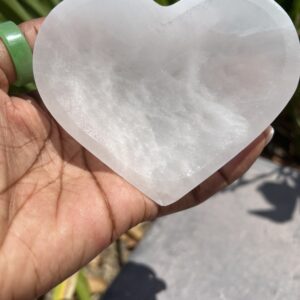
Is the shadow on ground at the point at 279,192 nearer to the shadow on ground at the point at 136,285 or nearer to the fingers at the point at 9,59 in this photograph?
the shadow on ground at the point at 136,285

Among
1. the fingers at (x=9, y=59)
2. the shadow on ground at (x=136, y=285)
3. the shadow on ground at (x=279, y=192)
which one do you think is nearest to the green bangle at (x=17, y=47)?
the fingers at (x=9, y=59)

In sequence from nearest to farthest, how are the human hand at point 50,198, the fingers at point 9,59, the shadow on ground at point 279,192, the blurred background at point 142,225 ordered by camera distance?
the human hand at point 50,198 → the fingers at point 9,59 → the blurred background at point 142,225 → the shadow on ground at point 279,192

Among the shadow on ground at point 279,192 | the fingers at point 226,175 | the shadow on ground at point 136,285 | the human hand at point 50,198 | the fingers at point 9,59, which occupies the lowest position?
the shadow on ground at point 279,192

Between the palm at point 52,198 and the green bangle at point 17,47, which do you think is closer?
the palm at point 52,198

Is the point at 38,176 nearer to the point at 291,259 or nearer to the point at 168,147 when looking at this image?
the point at 168,147

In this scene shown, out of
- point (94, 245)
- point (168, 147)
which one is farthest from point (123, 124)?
point (94, 245)

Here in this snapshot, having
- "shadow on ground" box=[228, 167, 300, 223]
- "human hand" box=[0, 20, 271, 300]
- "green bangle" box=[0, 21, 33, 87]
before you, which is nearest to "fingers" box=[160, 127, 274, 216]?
"human hand" box=[0, 20, 271, 300]

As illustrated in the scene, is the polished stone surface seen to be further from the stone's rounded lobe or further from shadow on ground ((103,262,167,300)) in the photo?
the stone's rounded lobe

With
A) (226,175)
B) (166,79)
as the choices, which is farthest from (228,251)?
(166,79)
